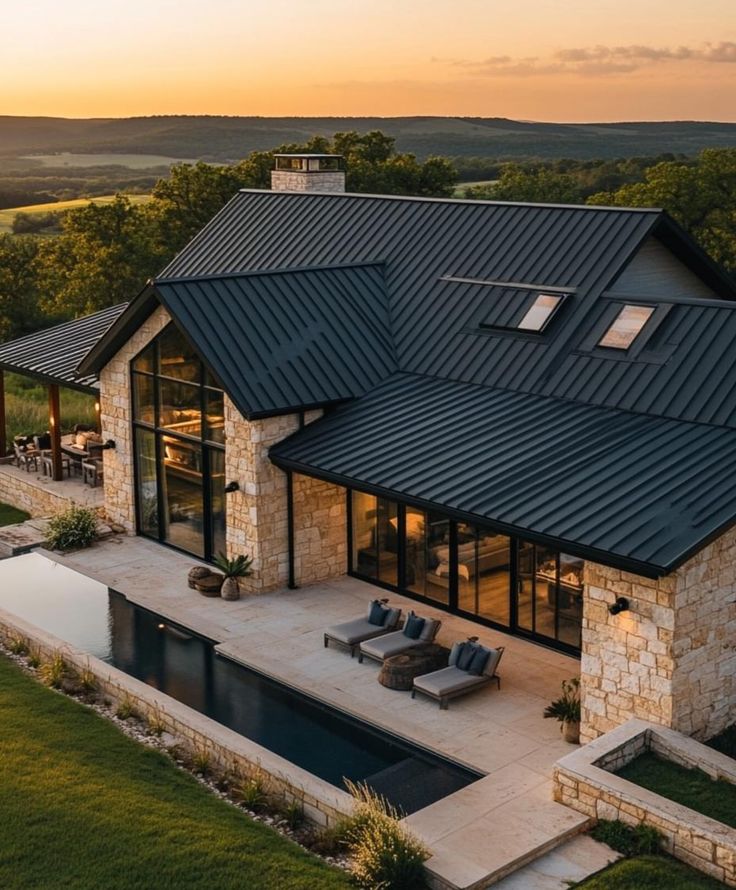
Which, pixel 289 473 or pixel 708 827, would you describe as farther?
pixel 289 473

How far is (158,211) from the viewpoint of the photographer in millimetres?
60781

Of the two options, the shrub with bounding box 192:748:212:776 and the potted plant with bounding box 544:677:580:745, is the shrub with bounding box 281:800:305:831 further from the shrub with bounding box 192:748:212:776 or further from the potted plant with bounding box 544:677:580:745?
the potted plant with bounding box 544:677:580:745

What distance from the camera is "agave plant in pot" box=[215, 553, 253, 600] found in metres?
22.2

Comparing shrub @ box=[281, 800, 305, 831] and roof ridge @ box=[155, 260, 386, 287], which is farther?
roof ridge @ box=[155, 260, 386, 287]

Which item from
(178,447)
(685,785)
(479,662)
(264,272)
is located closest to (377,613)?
(479,662)

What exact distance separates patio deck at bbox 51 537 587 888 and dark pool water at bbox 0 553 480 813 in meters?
0.25

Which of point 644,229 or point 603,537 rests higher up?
A: point 644,229

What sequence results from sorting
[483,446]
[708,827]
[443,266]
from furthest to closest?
[443,266], [483,446], [708,827]

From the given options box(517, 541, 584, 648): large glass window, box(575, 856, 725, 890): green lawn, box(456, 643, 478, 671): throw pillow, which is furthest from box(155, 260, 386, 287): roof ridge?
box(575, 856, 725, 890): green lawn

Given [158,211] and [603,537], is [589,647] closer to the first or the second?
[603,537]

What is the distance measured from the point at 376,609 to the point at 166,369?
7.08 metres

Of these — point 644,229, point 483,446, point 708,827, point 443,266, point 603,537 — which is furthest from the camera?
point 443,266

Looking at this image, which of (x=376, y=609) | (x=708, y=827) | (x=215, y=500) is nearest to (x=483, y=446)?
(x=376, y=609)

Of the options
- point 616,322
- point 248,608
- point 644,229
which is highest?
point 644,229
